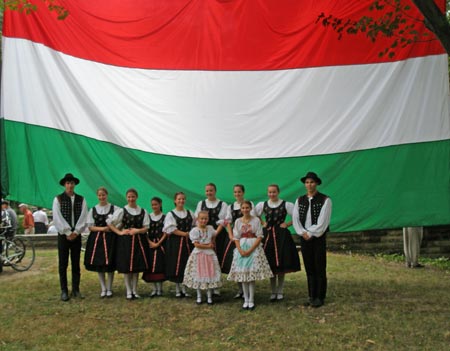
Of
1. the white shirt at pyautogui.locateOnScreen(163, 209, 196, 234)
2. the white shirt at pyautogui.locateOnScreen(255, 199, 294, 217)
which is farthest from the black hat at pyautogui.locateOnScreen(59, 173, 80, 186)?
the white shirt at pyautogui.locateOnScreen(255, 199, 294, 217)

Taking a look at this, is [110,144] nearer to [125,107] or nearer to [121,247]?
[125,107]

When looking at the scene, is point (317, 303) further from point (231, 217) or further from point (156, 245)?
point (156, 245)

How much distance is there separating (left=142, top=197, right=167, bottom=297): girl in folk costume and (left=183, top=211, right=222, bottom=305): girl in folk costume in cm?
49

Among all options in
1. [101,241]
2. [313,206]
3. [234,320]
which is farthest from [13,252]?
[313,206]

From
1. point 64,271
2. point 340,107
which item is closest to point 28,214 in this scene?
point 64,271

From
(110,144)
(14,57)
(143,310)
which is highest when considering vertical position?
(14,57)

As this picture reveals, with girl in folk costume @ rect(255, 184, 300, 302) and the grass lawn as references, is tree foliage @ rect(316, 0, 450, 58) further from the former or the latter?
the grass lawn

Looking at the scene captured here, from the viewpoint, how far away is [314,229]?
21.2 feet

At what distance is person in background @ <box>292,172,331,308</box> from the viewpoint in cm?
646

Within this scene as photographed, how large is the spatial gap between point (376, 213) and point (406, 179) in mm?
524

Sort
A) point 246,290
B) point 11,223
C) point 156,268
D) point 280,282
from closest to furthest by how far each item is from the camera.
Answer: point 246,290
point 280,282
point 156,268
point 11,223

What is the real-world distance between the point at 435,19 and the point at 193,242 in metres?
3.45

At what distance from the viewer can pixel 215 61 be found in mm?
7562

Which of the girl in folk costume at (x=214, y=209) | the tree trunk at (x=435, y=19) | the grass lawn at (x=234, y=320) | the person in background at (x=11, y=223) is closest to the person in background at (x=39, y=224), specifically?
the person in background at (x=11, y=223)
